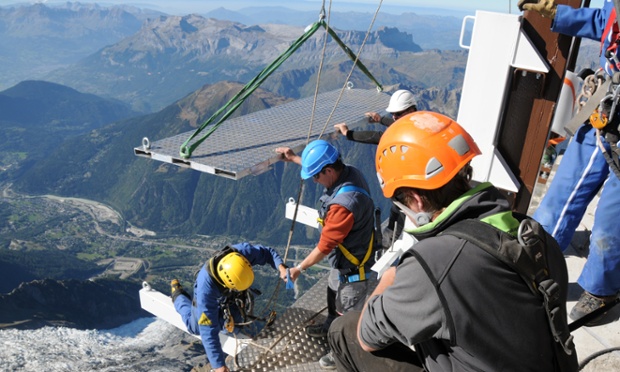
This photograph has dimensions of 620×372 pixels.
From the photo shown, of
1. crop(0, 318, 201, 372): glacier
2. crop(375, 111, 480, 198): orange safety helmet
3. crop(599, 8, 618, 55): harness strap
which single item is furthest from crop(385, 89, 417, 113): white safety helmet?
crop(0, 318, 201, 372): glacier

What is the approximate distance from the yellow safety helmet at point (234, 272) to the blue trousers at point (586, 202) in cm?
370

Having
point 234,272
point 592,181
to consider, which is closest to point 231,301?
point 234,272

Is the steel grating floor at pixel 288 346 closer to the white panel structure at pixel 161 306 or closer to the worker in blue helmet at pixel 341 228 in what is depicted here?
the worker in blue helmet at pixel 341 228

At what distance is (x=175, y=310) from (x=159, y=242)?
201997 mm

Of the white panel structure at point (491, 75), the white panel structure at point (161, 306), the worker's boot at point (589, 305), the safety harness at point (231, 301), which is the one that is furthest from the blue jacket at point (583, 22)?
the white panel structure at point (161, 306)

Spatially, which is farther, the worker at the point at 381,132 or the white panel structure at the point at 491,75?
the worker at the point at 381,132

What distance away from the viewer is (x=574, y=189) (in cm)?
495

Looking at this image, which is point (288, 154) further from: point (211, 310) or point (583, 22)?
point (583, 22)

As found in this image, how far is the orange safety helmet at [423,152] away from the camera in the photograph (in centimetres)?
287

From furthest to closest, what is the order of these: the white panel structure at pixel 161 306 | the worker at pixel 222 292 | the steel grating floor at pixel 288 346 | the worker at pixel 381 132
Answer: the worker at pixel 381 132
the white panel structure at pixel 161 306
the worker at pixel 222 292
the steel grating floor at pixel 288 346

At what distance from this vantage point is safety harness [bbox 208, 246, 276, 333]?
632 centimetres

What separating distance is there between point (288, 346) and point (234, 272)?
46.5 inches

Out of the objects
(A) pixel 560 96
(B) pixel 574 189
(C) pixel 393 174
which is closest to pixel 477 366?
(C) pixel 393 174

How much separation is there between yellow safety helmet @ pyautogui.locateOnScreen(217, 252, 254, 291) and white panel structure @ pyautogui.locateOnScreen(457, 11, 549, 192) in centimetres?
327
